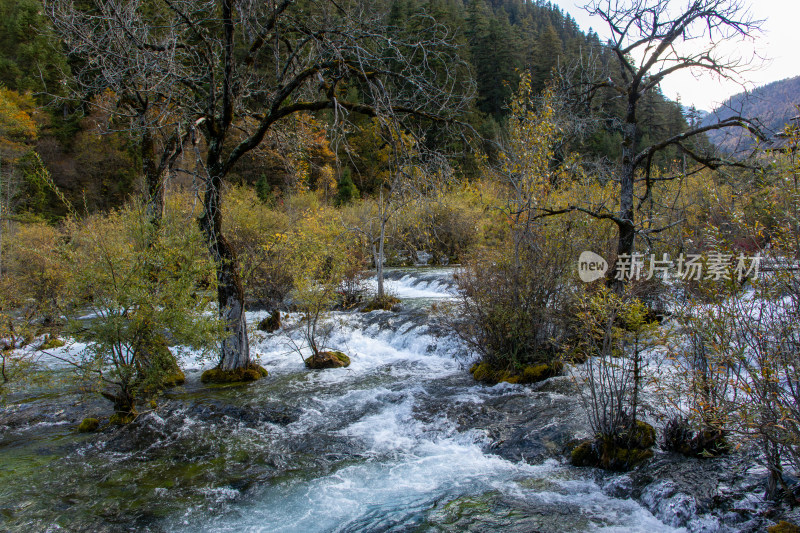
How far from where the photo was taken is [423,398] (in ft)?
26.2

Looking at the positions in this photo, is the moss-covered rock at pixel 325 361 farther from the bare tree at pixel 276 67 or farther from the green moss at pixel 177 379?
the green moss at pixel 177 379

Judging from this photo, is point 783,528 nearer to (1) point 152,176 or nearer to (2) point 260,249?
(2) point 260,249

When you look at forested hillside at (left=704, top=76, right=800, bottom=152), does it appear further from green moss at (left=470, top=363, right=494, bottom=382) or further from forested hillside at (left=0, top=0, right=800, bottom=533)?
green moss at (left=470, top=363, right=494, bottom=382)

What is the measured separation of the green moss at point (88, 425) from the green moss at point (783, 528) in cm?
808

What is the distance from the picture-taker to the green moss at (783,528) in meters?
3.77

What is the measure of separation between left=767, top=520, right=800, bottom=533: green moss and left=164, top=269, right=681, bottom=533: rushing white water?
2.64 feet

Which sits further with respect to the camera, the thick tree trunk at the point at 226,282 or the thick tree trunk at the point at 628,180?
the thick tree trunk at the point at 628,180

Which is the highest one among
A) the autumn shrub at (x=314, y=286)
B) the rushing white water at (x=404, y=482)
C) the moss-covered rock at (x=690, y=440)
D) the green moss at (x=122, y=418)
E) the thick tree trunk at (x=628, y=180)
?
the thick tree trunk at (x=628, y=180)

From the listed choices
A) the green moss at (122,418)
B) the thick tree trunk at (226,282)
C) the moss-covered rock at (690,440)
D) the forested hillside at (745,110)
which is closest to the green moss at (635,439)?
the moss-covered rock at (690,440)

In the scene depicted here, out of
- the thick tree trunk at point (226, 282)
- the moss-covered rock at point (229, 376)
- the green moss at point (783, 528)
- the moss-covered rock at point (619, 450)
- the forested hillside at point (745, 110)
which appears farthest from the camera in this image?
the moss-covered rock at point (229, 376)

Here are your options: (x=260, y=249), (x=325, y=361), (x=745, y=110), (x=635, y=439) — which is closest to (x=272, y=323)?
(x=260, y=249)

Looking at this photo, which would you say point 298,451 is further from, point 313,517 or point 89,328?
point 89,328

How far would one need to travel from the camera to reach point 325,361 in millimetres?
10258

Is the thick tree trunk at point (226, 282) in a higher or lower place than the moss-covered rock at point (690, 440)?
higher
